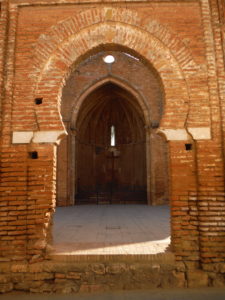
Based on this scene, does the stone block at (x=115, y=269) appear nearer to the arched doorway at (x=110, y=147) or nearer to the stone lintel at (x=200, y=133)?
the stone lintel at (x=200, y=133)

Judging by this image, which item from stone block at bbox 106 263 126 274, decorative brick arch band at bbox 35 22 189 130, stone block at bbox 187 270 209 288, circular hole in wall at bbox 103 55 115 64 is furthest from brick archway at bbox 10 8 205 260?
circular hole in wall at bbox 103 55 115 64

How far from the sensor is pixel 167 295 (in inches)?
159

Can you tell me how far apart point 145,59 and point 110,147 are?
14.0 m

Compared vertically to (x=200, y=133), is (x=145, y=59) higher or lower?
higher

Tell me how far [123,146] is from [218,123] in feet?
45.8

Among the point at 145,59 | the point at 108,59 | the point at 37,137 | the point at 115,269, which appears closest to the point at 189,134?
the point at 145,59

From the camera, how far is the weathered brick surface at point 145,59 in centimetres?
464

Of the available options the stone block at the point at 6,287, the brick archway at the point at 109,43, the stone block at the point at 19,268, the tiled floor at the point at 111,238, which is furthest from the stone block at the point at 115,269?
the brick archway at the point at 109,43

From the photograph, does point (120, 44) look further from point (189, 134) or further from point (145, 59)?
point (189, 134)

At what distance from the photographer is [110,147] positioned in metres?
19.1

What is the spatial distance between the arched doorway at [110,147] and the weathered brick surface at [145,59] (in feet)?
34.5

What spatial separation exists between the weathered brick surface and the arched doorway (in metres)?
10.5

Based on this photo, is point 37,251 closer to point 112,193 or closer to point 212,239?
point 212,239

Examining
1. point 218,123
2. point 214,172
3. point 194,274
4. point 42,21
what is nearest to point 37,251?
point 194,274
